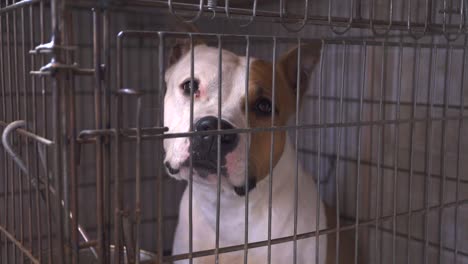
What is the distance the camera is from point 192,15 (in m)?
1.03

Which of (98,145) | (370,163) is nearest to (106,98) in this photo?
(98,145)

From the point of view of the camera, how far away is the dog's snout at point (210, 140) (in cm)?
104

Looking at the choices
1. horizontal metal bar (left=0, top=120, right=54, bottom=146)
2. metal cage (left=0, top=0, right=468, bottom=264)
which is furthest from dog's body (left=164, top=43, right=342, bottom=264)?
horizontal metal bar (left=0, top=120, right=54, bottom=146)

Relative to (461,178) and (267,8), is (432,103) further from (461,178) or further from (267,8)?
(267,8)

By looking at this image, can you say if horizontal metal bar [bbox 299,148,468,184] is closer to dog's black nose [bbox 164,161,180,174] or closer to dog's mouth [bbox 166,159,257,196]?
dog's mouth [bbox 166,159,257,196]

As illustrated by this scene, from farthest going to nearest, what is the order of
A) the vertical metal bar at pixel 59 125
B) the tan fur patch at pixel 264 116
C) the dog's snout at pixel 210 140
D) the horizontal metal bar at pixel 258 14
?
the tan fur patch at pixel 264 116 → the dog's snout at pixel 210 140 → the horizontal metal bar at pixel 258 14 → the vertical metal bar at pixel 59 125

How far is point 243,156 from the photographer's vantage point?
1178 mm

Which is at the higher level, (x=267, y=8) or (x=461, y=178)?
(x=267, y=8)

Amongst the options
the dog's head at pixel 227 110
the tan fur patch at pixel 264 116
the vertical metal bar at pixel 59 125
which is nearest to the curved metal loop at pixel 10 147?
the vertical metal bar at pixel 59 125

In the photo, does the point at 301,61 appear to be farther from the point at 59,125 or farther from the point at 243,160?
the point at 59,125

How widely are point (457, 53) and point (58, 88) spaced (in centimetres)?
124

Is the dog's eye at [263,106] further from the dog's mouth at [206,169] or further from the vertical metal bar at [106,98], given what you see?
the vertical metal bar at [106,98]

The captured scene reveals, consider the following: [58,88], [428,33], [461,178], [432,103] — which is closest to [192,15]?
[58,88]

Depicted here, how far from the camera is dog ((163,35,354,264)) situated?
1204mm
